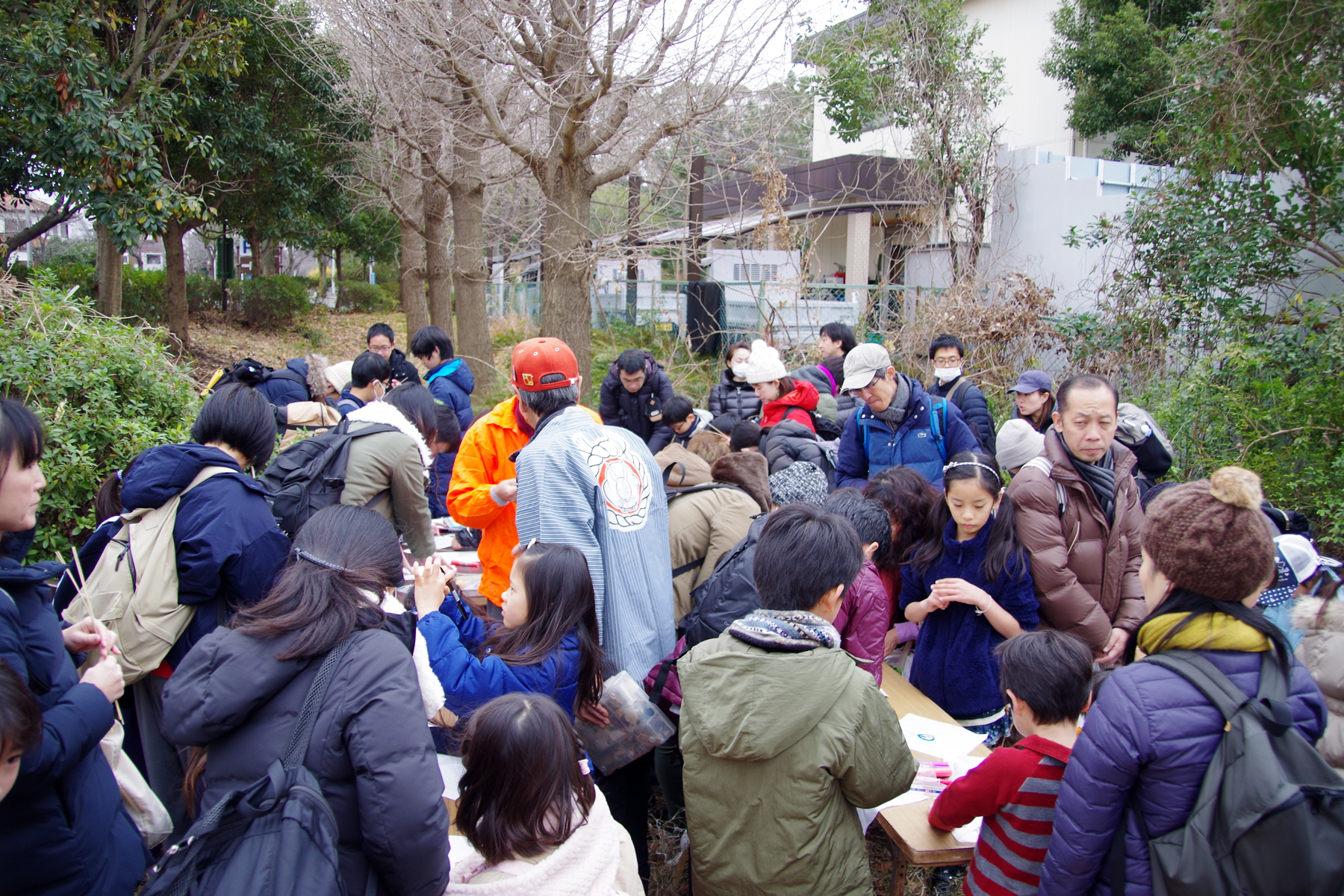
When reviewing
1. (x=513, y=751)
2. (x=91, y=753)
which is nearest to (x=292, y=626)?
(x=513, y=751)

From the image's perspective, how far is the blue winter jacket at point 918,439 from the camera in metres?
4.23

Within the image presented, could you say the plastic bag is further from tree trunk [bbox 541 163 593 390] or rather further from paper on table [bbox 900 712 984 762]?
tree trunk [bbox 541 163 593 390]

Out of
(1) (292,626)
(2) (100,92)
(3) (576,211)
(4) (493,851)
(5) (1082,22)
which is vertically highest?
(5) (1082,22)

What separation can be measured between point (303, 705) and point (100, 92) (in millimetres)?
9021

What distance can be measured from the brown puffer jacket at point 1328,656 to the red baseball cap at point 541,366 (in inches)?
95.6

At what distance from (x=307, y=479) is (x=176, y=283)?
43.3 feet

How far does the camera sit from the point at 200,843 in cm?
141

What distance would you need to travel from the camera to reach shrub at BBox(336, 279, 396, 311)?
24625 millimetres


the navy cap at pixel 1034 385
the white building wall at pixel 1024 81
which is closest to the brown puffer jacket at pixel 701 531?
the navy cap at pixel 1034 385

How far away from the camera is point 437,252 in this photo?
13.2m

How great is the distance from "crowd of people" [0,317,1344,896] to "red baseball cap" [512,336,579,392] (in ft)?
0.03

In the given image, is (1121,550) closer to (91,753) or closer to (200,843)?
(200,843)

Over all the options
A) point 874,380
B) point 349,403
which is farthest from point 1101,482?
point 349,403

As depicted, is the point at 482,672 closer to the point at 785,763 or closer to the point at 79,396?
the point at 785,763
